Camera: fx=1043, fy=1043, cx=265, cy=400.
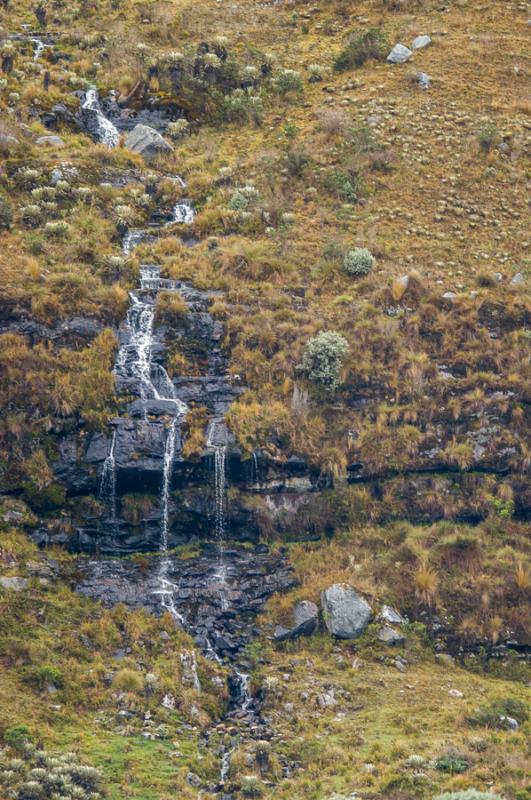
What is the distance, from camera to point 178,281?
35969mm

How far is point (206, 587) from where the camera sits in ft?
93.8

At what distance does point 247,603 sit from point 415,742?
6.86m

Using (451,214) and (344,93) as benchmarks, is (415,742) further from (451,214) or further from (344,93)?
(344,93)

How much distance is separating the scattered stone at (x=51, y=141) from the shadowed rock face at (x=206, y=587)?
20520 millimetres

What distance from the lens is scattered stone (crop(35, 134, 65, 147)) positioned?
1677 inches

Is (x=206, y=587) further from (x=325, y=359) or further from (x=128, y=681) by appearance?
(x=325, y=359)

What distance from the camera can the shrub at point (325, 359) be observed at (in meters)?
32.8

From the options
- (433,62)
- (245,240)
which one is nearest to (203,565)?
(245,240)

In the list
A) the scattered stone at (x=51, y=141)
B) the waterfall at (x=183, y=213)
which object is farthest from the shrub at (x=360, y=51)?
the scattered stone at (x=51, y=141)

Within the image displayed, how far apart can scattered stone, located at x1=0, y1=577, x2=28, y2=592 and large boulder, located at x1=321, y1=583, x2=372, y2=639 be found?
7883mm

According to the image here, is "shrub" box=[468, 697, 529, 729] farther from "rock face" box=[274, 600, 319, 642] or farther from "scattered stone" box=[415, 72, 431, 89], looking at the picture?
"scattered stone" box=[415, 72, 431, 89]

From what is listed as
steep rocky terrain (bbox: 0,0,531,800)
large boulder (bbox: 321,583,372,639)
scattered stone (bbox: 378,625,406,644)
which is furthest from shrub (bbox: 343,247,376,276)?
scattered stone (bbox: 378,625,406,644)

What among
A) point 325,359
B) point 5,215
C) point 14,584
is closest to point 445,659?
point 325,359

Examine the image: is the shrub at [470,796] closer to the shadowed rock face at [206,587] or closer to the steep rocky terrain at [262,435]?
the steep rocky terrain at [262,435]
